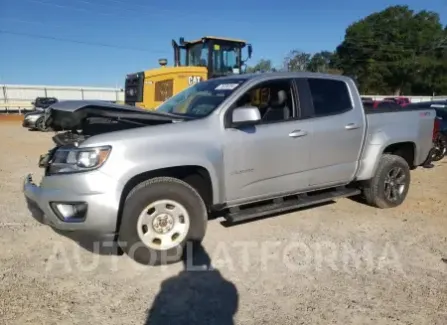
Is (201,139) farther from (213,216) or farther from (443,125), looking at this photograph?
(443,125)

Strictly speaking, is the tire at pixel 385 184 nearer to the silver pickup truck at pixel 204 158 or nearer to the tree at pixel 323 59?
the silver pickup truck at pixel 204 158

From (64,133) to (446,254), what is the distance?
4265mm

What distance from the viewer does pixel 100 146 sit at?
369cm

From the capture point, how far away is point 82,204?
3.69 metres

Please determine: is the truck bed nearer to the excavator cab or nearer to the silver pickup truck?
the silver pickup truck

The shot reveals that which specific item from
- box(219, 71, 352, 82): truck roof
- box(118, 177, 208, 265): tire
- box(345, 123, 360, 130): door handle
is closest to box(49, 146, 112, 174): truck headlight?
box(118, 177, 208, 265): tire

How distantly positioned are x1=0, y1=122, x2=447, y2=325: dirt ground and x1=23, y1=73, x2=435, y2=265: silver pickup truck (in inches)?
14.5

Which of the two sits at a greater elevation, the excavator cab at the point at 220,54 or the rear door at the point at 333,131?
the excavator cab at the point at 220,54

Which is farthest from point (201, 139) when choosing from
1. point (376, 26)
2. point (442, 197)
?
point (376, 26)

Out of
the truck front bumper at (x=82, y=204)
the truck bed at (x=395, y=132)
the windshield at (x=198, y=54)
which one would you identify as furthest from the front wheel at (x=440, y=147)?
the truck front bumper at (x=82, y=204)

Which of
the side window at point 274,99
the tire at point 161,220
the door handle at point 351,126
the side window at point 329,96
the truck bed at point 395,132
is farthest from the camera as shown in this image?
the truck bed at point 395,132

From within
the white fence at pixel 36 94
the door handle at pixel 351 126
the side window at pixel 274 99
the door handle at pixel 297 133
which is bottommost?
the door handle at pixel 297 133

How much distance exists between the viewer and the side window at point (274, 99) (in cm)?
487

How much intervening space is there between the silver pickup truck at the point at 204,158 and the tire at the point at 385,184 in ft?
0.10
